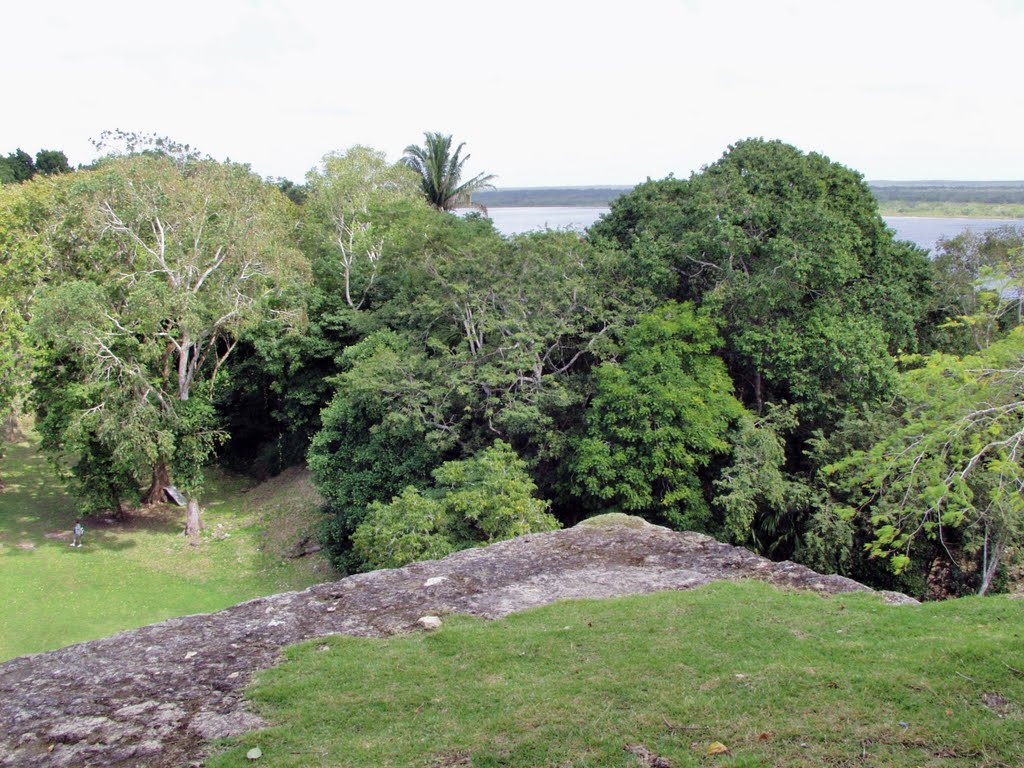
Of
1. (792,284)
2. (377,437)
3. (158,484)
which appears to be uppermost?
(792,284)

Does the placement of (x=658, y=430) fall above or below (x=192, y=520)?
above

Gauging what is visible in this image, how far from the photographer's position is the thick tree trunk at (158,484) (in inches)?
1009

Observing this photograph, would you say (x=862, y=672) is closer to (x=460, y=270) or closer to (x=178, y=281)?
(x=460, y=270)

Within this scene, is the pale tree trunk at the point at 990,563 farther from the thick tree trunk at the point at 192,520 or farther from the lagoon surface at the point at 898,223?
the thick tree trunk at the point at 192,520

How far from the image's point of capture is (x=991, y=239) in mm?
26891

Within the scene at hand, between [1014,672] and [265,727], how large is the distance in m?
6.40

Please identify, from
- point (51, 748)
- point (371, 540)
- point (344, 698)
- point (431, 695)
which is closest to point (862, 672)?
point (431, 695)

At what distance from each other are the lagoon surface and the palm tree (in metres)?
2.86

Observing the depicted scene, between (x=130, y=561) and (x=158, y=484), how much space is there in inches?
164

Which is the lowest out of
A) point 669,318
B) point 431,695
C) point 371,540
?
point 371,540

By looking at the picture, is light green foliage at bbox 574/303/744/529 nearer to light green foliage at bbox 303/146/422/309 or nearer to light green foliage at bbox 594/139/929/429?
light green foliage at bbox 594/139/929/429

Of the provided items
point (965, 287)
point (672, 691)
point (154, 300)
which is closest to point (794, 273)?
point (965, 287)

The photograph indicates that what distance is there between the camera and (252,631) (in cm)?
903

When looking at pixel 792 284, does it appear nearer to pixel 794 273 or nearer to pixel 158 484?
pixel 794 273
